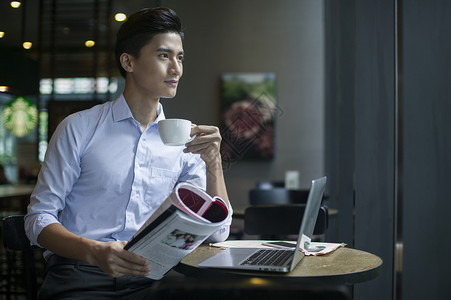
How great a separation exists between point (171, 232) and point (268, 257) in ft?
1.31

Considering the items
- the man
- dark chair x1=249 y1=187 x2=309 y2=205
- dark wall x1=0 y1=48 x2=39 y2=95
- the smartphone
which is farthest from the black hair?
dark chair x1=249 y1=187 x2=309 y2=205

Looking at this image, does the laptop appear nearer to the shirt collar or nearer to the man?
the man

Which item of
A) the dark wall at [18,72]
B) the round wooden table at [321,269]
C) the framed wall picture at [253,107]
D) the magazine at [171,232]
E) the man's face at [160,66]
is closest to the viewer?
the magazine at [171,232]

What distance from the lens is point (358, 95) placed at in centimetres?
285

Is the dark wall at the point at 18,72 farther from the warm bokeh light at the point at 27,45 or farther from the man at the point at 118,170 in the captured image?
the man at the point at 118,170

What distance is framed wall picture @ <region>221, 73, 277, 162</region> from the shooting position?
17.8 feet

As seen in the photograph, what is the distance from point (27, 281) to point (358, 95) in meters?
2.05

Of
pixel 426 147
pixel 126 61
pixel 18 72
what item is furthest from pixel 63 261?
pixel 426 147

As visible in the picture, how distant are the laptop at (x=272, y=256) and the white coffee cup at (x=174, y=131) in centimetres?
38

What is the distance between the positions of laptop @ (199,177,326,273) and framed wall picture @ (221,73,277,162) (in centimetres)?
378

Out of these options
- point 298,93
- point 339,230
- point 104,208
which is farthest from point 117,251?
point 298,93

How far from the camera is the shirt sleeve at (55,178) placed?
151 centimetres

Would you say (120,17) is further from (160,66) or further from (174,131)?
(174,131)

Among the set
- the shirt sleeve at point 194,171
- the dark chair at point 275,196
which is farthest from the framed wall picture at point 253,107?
the shirt sleeve at point 194,171
